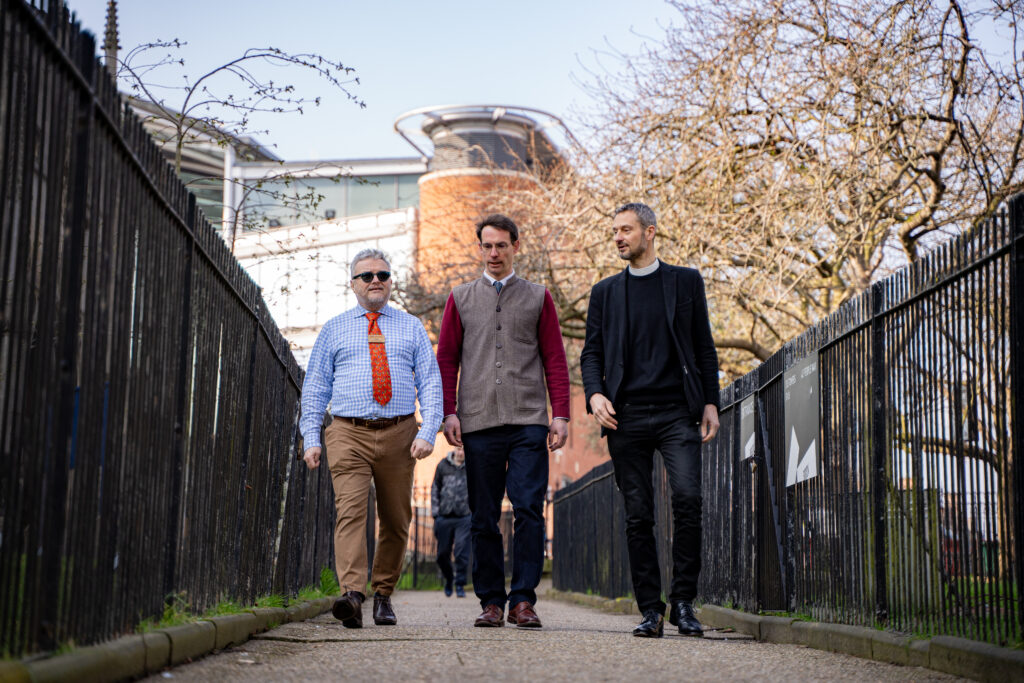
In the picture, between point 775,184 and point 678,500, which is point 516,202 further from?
point 678,500

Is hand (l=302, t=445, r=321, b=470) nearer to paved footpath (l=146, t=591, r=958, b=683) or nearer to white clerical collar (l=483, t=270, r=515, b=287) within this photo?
paved footpath (l=146, t=591, r=958, b=683)

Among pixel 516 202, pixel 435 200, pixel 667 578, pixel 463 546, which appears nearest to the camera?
pixel 667 578

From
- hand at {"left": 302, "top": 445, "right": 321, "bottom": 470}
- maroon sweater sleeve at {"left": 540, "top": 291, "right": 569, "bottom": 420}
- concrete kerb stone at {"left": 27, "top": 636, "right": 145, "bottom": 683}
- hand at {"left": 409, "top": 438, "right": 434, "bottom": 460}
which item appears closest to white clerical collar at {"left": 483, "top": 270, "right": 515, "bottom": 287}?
maroon sweater sleeve at {"left": 540, "top": 291, "right": 569, "bottom": 420}

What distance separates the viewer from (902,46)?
41.0 feet

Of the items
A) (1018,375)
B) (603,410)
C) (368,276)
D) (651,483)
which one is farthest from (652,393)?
(1018,375)

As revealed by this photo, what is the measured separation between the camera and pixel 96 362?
A: 12.0 ft

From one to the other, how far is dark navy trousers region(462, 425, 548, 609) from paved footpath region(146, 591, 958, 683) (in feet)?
1.35

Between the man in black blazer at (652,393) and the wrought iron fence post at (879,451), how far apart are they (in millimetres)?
872

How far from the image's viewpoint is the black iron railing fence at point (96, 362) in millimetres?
3076

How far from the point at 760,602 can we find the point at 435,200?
119 feet

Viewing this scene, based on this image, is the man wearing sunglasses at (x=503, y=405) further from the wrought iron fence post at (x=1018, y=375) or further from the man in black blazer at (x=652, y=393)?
the wrought iron fence post at (x=1018, y=375)

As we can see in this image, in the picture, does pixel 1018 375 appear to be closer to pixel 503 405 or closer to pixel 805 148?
pixel 503 405

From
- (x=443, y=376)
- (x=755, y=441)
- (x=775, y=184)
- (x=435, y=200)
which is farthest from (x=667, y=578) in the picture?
(x=435, y=200)

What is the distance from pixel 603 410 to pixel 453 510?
997 cm
